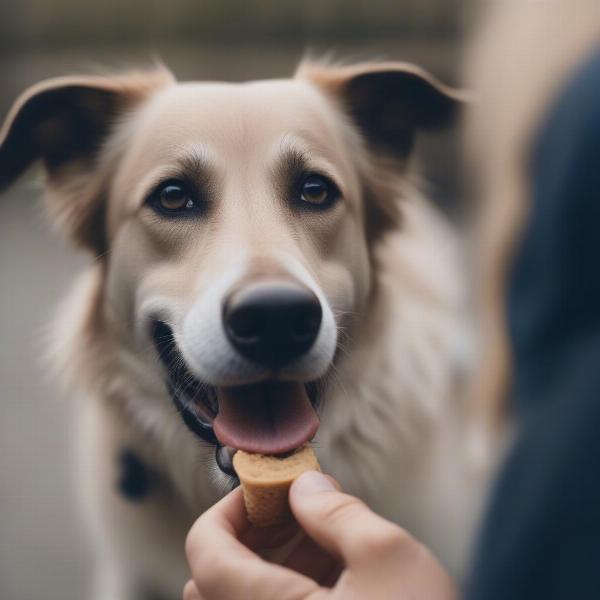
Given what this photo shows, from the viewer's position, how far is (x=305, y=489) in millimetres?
786

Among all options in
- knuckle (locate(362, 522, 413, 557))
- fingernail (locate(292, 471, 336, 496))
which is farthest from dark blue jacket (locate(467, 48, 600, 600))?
fingernail (locate(292, 471, 336, 496))

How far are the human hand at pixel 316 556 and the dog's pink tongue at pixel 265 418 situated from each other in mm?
95

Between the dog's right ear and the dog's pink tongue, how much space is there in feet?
1.58

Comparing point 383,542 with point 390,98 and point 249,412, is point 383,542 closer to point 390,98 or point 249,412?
point 249,412

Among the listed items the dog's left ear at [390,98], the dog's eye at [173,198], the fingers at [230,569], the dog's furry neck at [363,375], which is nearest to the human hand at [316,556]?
the fingers at [230,569]

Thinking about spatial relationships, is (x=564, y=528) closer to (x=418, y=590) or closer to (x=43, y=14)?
(x=418, y=590)

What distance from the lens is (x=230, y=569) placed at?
0.74 meters

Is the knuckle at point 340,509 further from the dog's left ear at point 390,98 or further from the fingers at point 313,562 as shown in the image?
the dog's left ear at point 390,98

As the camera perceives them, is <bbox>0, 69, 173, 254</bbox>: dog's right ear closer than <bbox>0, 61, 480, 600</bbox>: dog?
No

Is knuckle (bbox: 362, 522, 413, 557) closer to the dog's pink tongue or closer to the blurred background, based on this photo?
the dog's pink tongue

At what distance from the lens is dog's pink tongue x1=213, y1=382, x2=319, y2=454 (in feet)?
3.08

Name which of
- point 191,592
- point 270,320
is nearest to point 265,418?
point 270,320

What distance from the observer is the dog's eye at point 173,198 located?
1106 mm

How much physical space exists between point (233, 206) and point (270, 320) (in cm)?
22
